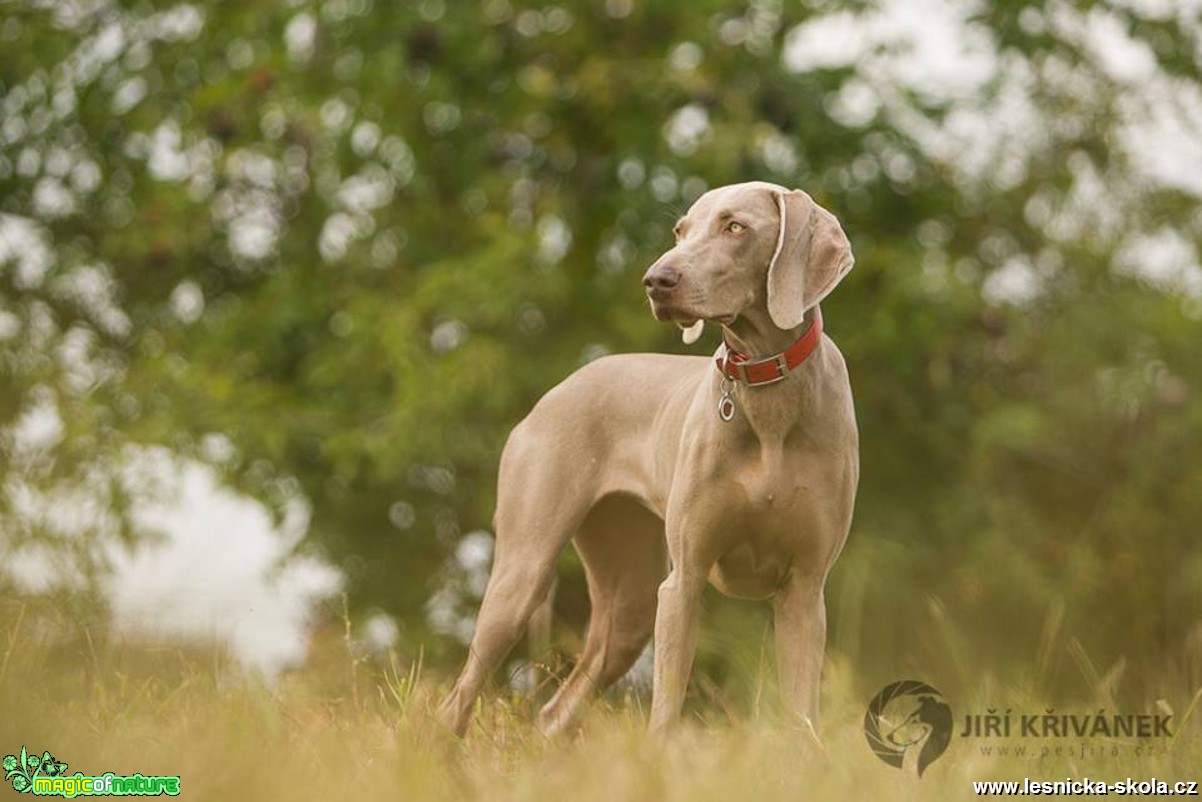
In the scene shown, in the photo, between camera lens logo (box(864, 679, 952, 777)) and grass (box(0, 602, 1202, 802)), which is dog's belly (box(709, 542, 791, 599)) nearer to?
grass (box(0, 602, 1202, 802))

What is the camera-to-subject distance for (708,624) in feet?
34.2

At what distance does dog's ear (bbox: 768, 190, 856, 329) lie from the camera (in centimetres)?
442

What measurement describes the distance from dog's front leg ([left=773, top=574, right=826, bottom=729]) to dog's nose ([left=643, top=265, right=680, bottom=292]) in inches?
38.6

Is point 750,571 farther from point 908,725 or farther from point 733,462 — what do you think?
point 908,725

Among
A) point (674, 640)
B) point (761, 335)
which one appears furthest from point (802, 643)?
point (761, 335)

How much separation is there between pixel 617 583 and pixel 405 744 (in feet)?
5.60

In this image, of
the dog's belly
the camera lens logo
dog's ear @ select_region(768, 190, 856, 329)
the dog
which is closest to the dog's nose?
the dog

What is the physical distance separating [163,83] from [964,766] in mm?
9905

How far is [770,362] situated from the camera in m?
4.56

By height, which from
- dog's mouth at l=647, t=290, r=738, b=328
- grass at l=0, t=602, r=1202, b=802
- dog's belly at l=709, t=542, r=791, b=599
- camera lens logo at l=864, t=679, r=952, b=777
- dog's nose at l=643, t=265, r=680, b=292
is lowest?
camera lens logo at l=864, t=679, r=952, b=777

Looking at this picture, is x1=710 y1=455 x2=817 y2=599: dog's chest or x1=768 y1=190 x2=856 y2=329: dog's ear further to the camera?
x1=710 y1=455 x2=817 y2=599: dog's chest

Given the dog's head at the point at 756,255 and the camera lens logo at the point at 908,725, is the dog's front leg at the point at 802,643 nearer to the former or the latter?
the camera lens logo at the point at 908,725

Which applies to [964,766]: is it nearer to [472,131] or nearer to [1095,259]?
[472,131]

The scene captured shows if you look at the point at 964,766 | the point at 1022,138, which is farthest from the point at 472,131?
the point at 964,766
